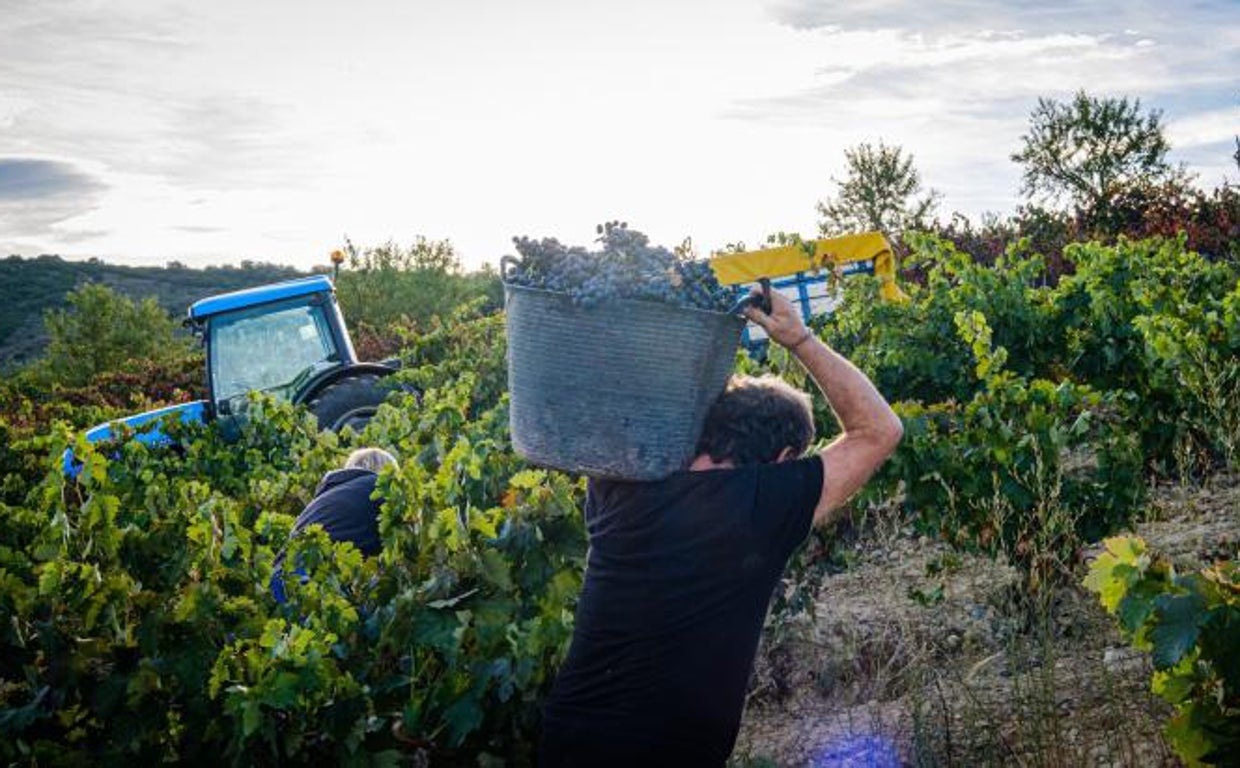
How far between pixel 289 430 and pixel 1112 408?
199 inches

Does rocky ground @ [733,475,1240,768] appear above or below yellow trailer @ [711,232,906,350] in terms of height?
below

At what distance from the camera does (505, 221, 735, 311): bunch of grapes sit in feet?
7.33

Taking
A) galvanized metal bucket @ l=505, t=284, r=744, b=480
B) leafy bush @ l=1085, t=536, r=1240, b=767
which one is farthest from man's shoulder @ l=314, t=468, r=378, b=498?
leafy bush @ l=1085, t=536, r=1240, b=767

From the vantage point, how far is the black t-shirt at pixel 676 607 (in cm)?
233

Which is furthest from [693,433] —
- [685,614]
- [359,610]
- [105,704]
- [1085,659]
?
[1085,659]

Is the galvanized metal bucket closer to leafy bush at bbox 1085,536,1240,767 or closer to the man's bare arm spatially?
the man's bare arm

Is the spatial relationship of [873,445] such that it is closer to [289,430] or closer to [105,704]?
[105,704]

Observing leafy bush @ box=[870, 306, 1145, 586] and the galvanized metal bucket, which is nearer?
the galvanized metal bucket

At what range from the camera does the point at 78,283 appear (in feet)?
197

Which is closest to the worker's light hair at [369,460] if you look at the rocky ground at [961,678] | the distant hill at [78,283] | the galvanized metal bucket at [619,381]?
the rocky ground at [961,678]

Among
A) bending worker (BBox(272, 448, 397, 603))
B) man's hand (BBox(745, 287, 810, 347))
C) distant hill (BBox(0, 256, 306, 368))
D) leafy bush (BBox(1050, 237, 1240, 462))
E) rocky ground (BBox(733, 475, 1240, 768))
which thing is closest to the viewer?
man's hand (BBox(745, 287, 810, 347))

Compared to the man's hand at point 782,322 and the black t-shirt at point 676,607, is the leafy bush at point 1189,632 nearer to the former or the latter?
the black t-shirt at point 676,607

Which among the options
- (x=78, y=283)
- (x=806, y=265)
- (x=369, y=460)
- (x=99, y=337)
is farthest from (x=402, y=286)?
(x=78, y=283)

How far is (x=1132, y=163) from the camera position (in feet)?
104
